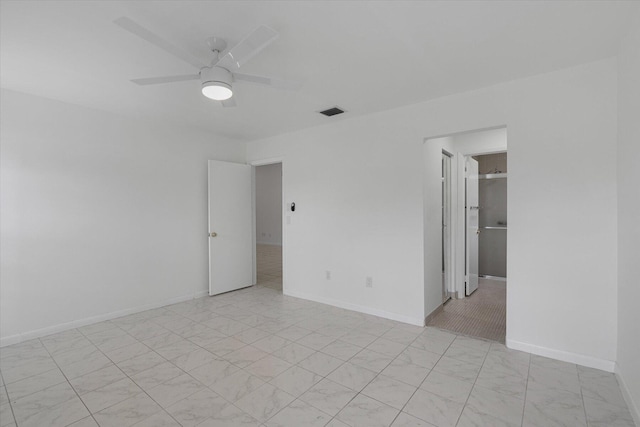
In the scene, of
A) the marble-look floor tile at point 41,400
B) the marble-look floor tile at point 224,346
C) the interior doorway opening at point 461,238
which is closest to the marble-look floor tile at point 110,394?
the marble-look floor tile at point 41,400

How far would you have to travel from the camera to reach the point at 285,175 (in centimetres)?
450

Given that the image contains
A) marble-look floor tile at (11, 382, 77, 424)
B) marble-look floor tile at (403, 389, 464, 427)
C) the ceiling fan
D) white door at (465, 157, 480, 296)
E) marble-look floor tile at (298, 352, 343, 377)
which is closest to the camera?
the ceiling fan

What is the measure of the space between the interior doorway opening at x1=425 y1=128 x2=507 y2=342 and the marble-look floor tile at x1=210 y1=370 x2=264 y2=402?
202 centimetres

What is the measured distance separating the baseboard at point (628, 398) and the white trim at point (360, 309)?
1.51 m

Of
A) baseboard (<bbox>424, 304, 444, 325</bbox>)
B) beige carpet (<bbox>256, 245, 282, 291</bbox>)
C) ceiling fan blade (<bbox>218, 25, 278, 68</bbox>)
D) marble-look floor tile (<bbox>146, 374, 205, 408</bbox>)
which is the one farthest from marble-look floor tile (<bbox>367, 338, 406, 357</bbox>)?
ceiling fan blade (<bbox>218, 25, 278, 68</bbox>)

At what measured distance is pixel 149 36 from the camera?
157cm

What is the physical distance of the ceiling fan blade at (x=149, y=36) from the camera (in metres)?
1.44

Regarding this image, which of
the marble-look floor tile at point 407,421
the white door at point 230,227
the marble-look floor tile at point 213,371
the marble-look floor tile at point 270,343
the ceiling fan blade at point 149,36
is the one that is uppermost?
the ceiling fan blade at point 149,36

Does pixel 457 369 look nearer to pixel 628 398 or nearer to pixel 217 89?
pixel 628 398

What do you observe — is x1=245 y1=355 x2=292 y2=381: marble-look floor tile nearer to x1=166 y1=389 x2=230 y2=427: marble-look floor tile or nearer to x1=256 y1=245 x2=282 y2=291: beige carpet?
x1=166 y1=389 x2=230 y2=427: marble-look floor tile

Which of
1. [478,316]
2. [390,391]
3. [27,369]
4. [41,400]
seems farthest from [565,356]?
[27,369]

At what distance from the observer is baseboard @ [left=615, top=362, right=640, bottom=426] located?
1.76 meters

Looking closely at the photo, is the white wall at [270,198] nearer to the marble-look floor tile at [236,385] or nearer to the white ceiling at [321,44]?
the white ceiling at [321,44]

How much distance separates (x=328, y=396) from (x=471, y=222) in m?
3.35
